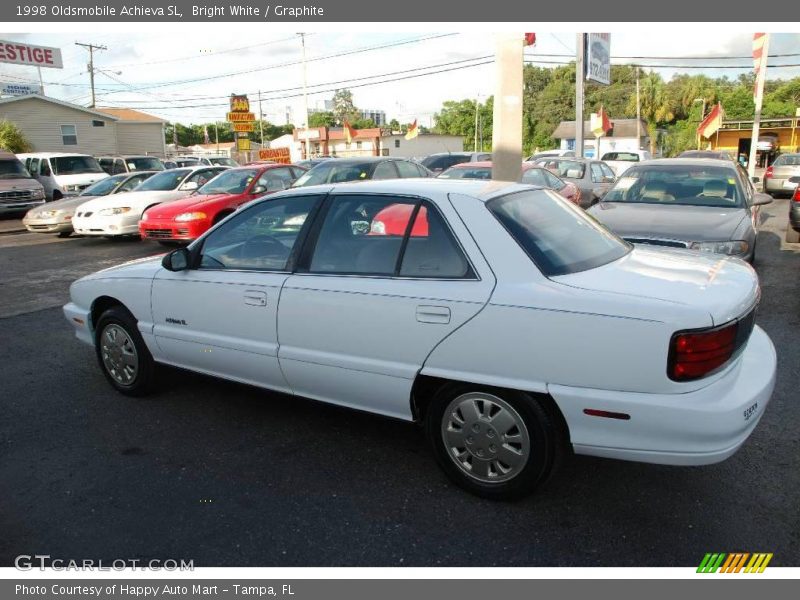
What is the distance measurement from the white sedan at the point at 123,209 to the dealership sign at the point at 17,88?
28.9 meters

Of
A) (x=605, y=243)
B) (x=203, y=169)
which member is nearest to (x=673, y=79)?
(x=203, y=169)

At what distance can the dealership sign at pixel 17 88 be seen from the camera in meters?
36.8

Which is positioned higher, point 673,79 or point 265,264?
point 673,79

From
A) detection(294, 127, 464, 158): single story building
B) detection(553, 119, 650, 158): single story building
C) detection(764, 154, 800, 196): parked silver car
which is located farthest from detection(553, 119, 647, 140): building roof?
detection(764, 154, 800, 196): parked silver car

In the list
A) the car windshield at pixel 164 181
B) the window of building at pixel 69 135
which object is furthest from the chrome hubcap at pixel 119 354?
the window of building at pixel 69 135

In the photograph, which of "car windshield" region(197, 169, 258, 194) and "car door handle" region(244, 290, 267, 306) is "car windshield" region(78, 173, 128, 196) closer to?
"car windshield" region(197, 169, 258, 194)

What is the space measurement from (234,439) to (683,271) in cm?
288

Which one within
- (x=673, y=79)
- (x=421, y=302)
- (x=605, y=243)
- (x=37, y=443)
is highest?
Answer: (x=673, y=79)

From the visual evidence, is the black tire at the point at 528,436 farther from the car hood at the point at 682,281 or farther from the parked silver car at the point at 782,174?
the parked silver car at the point at 782,174

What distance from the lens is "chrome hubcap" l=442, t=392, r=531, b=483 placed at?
9.90 feet

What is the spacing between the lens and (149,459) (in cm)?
373

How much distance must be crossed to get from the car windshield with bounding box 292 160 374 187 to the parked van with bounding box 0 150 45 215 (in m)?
10.5

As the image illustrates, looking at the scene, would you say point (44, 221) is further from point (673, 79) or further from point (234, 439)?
point (673, 79)

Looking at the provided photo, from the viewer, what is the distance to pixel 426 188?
137 inches
